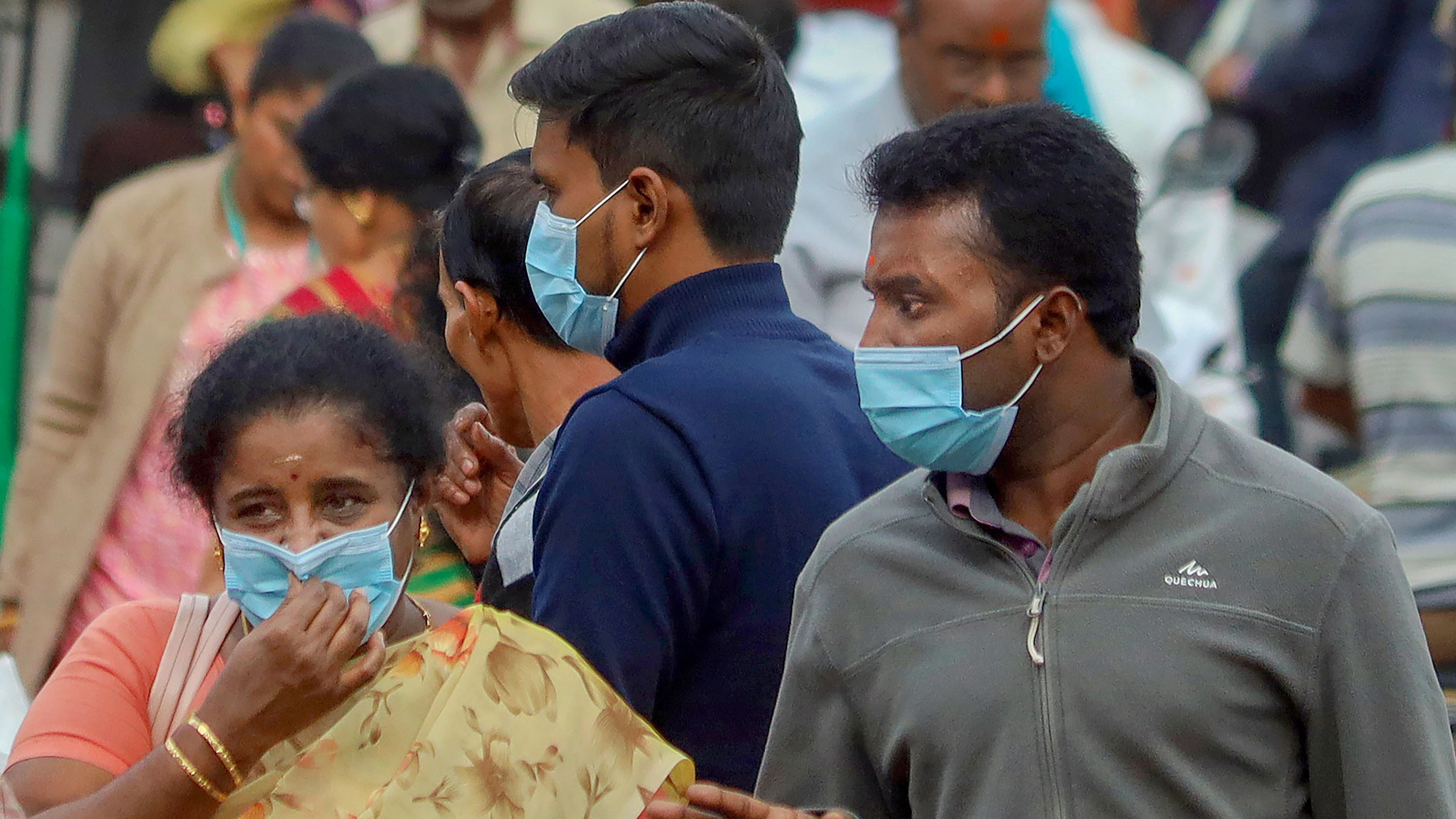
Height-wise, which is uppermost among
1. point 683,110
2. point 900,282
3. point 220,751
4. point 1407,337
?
point 683,110

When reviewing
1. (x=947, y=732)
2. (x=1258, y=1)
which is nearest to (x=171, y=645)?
(x=947, y=732)

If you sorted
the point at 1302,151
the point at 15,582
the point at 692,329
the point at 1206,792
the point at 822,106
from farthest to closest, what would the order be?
the point at 1302,151 → the point at 822,106 → the point at 15,582 → the point at 692,329 → the point at 1206,792

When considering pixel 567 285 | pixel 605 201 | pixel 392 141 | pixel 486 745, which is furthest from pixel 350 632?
pixel 392 141

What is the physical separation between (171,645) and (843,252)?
233cm

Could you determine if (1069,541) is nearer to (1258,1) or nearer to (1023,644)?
(1023,644)

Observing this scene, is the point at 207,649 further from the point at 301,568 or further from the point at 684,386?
the point at 684,386

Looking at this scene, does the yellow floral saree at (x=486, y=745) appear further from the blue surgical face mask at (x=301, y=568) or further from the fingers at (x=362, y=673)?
the blue surgical face mask at (x=301, y=568)

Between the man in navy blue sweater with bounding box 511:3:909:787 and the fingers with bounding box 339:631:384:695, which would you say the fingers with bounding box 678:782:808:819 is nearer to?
the man in navy blue sweater with bounding box 511:3:909:787

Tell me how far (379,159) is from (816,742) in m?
2.24

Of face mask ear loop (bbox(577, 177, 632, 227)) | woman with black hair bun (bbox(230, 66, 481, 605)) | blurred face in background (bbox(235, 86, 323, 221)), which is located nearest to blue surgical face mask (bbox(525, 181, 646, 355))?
face mask ear loop (bbox(577, 177, 632, 227))

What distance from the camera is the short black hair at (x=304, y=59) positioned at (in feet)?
18.5

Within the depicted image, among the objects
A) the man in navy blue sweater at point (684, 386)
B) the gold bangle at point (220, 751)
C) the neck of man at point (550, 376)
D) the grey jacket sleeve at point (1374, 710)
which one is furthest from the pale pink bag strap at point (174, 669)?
the grey jacket sleeve at point (1374, 710)

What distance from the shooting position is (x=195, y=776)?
276 centimetres

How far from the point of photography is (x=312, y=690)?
282cm
